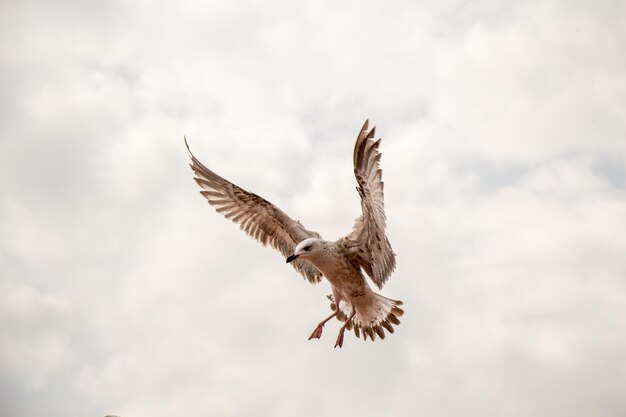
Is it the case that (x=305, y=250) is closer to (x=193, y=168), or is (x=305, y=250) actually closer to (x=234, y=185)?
(x=234, y=185)

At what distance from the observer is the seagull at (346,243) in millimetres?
13648

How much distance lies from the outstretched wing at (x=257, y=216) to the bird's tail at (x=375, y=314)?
49.6 inches

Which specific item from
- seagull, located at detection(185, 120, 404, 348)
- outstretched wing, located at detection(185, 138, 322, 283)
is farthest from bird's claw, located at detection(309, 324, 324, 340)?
outstretched wing, located at detection(185, 138, 322, 283)

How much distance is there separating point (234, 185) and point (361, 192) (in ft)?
11.3

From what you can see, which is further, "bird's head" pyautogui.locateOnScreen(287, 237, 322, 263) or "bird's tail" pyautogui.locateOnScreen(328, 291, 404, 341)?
"bird's tail" pyautogui.locateOnScreen(328, 291, 404, 341)

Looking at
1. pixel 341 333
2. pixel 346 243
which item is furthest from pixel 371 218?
pixel 341 333

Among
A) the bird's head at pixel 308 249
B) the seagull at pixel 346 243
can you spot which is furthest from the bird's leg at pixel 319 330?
the bird's head at pixel 308 249

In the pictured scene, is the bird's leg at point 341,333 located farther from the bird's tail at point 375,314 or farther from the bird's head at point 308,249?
the bird's head at point 308,249

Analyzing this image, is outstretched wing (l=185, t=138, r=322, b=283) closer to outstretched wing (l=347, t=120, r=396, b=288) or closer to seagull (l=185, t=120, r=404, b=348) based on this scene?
seagull (l=185, t=120, r=404, b=348)

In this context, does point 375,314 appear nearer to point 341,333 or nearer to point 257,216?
point 341,333

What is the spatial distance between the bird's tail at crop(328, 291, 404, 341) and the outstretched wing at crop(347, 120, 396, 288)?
2.97ft

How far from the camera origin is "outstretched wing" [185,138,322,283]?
617 inches

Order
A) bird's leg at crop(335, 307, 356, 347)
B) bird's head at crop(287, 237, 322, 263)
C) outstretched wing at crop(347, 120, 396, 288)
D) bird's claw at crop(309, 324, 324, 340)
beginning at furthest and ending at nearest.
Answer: bird's claw at crop(309, 324, 324, 340)
bird's leg at crop(335, 307, 356, 347)
bird's head at crop(287, 237, 322, 263)
outstretched wing at crop(347, 120, 396, 288)

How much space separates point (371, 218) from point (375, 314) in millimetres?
2480
